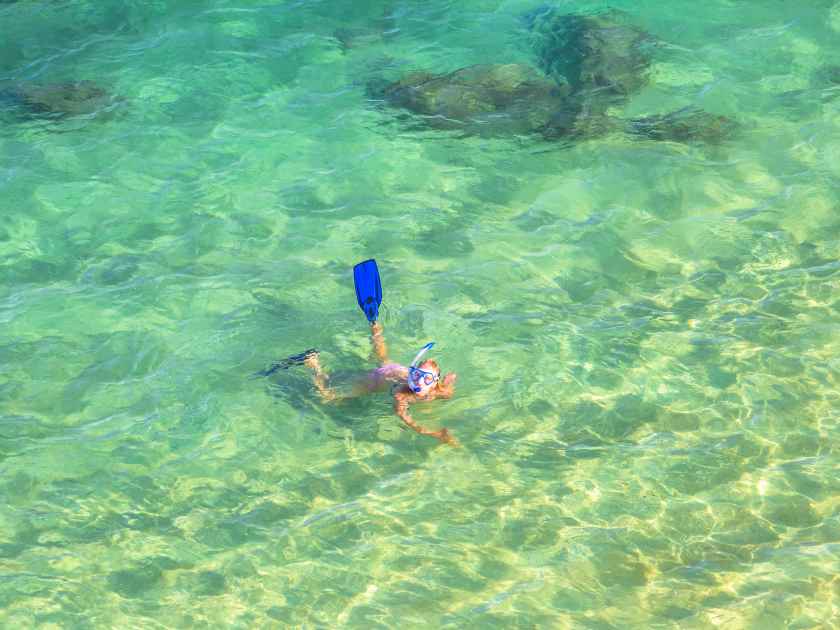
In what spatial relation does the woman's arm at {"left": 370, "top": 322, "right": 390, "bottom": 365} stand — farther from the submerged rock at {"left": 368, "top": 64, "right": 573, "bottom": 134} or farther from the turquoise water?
the submerged rock at {"left": 368, "top": 64, "right": 573, "bottom": 134}

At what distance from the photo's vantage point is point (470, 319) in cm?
999

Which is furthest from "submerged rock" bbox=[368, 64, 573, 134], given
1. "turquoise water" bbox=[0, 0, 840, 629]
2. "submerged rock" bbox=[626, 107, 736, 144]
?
"submerged rock" bbox=[626, 107, 736, 144]

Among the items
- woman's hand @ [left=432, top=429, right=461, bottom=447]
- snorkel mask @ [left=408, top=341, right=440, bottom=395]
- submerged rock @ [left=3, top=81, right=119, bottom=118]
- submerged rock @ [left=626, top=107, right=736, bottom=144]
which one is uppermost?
submerged rock @ [left=3, top=81, right=119, bottom=118]

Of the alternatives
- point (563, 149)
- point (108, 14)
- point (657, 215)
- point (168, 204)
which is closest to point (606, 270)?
point (657, 215)

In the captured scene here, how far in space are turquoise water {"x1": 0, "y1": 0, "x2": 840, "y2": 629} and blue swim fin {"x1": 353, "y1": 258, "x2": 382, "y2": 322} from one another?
23.9 inches

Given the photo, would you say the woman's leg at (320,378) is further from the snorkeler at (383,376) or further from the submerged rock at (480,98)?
the submerged rock at (480,98)

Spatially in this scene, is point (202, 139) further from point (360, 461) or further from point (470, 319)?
point (360, 461)

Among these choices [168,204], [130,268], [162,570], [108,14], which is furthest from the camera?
[108,14]

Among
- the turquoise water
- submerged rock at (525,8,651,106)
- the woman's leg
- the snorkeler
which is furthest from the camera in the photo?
submerged rock at (525,8,651,106)

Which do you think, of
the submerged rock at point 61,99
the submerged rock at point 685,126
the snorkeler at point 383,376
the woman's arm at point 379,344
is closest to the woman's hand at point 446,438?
the snorkeler at point 383,376

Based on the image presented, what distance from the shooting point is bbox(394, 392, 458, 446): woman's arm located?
872 centimetres

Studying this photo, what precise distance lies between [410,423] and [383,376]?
0.57m

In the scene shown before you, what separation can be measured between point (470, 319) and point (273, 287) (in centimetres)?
210

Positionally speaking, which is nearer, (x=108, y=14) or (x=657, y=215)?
(x=657, y=215)
